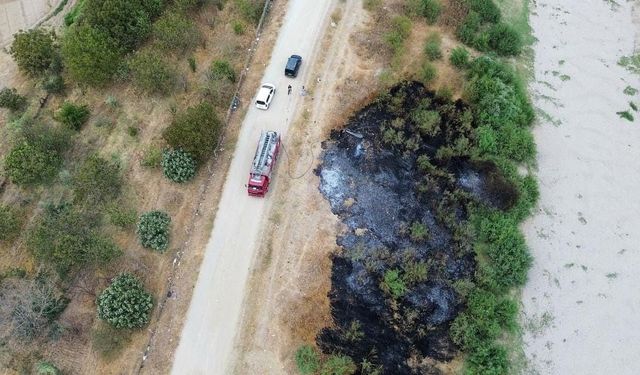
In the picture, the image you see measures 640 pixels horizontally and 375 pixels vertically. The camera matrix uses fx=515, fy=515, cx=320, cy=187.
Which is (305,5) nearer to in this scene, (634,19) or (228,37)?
(228,37)

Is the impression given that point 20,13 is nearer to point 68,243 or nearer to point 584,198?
point 68,243

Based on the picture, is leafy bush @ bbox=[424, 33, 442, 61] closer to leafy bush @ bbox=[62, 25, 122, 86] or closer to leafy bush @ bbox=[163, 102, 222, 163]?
leafy bush @ bbox=[163, 102, 222, 163]

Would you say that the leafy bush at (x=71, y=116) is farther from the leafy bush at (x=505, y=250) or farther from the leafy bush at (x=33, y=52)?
the leafy bush at (x=505, y=250)

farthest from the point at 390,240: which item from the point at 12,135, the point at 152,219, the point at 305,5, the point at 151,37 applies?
the point at 12,135

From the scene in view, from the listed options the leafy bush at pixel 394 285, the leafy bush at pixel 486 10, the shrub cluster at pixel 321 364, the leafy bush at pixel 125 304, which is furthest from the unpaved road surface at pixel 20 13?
the leafy bush at pixel 394 285

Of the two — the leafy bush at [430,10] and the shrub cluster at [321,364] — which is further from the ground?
the leafy bush at [430,10]

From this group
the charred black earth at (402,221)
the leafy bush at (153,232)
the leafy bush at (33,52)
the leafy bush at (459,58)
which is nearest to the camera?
the charred black earth at (402,221)

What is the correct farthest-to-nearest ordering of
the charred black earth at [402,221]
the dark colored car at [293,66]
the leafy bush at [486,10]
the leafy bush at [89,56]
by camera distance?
the leafy bush at [486,10]
the dark colored car at [293,66]
the leafy bush at [89,56]
the charred black earth at [402,221]

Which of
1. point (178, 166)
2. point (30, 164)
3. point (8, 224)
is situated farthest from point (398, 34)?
point (8, 224)
